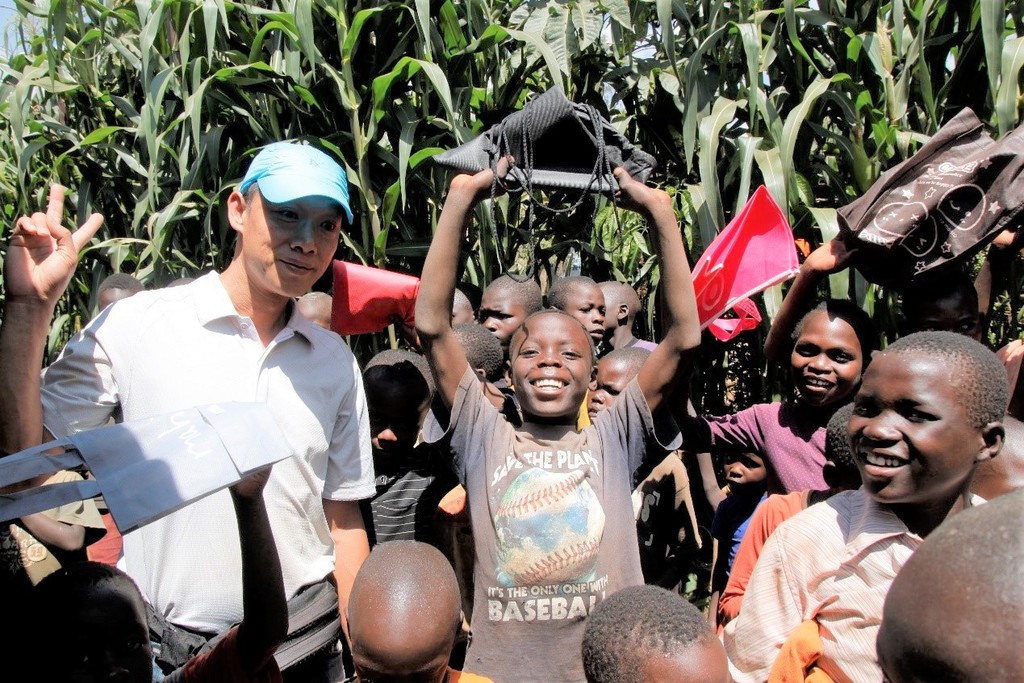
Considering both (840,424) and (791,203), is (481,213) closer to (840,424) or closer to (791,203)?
(791,203)

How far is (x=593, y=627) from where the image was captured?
157 cm

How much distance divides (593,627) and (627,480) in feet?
1.82

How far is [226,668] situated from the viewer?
1.48 m

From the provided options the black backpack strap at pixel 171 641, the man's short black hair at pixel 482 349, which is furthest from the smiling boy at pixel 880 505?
the man's short black hair at pixel 482 349

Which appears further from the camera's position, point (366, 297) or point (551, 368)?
point (366, 297)

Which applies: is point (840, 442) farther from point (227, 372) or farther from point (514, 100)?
point (514, 100)

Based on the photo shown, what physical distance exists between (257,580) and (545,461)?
2.67 feet

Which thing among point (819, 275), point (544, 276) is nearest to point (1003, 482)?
point (819, 275)

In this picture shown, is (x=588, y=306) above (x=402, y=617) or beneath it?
above

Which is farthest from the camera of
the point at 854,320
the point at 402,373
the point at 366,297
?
the point at 366,297

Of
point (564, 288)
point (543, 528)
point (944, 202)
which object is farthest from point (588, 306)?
point (543, 528)

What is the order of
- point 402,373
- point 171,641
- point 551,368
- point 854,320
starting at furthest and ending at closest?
point 402,373
point 854,320
point 551,368
point 171,641

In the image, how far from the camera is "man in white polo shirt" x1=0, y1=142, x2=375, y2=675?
1646 mm

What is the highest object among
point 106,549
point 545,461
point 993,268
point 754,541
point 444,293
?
point 444,293
